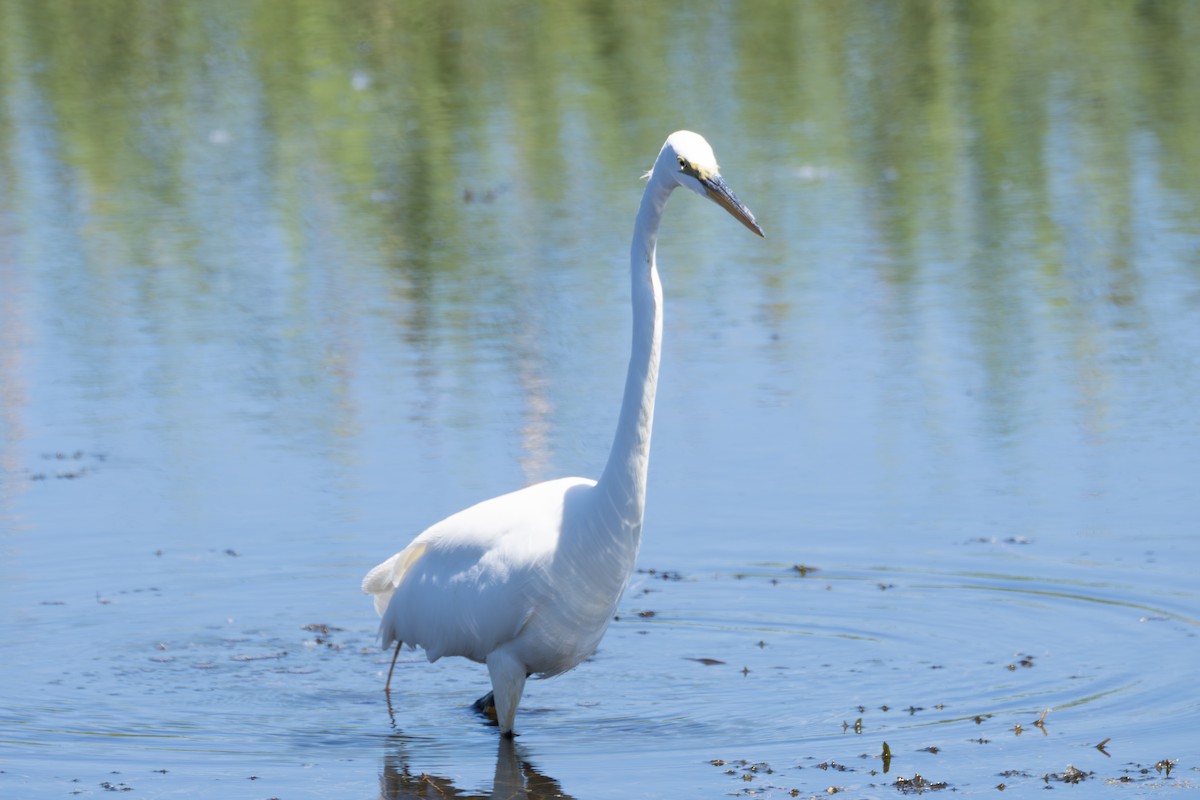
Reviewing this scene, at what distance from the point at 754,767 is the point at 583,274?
271 inches

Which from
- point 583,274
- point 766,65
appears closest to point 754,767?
point 583,274

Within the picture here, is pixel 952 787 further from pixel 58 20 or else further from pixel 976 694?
pixel 58 20

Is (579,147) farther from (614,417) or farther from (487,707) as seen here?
(487,707)

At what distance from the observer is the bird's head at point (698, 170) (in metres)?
5.58

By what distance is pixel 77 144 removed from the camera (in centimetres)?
1786

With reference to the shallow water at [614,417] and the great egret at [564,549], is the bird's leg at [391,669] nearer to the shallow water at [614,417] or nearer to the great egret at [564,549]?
the shallow water at [614,417]

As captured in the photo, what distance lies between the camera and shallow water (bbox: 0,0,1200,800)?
6086 mm

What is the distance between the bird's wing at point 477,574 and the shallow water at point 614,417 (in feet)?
1.03

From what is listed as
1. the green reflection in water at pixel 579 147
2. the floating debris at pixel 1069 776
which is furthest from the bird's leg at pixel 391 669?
the green reflection in water at pixel 579 147

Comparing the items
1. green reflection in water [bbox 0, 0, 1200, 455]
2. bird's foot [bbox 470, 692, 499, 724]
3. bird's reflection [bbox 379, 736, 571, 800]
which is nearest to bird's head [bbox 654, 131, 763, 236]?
bird's reflection [bbox 379, 736, 571, 800]

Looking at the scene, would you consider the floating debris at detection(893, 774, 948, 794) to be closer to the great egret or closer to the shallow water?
the shallow water

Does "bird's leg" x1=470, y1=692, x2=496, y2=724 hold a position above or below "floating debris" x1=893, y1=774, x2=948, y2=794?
below

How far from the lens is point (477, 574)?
607 cm

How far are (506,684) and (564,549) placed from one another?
0.46 m
